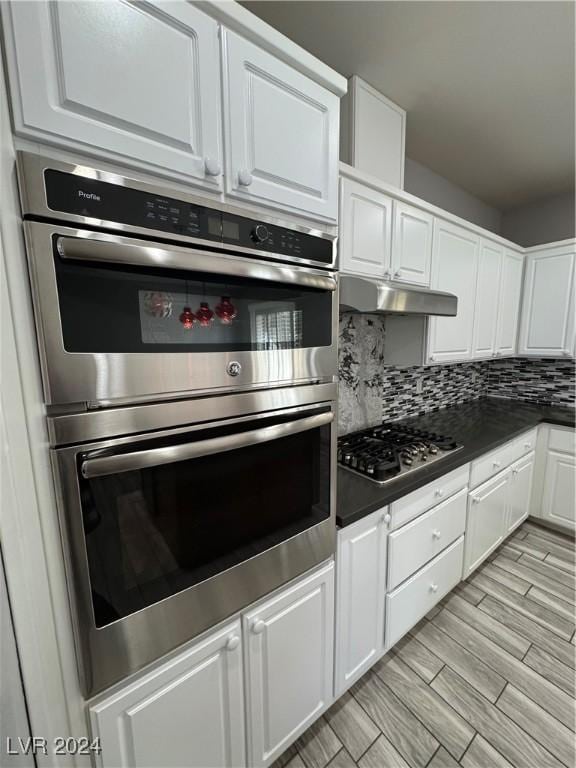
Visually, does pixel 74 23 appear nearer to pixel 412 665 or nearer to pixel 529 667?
pixel 412 665

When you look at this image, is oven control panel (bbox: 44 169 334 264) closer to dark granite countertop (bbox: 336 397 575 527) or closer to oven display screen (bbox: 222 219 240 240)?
oven display screen (bbox: 222 219 240 240)

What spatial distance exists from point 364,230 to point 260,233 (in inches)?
30.3

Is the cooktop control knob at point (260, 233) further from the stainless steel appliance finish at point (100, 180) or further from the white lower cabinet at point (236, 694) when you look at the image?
the white lower cabinet at point (236, 694)

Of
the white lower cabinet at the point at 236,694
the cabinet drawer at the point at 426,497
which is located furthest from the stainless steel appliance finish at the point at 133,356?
the cabinet drawer at the point at 426,497

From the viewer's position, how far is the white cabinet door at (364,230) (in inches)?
52.7

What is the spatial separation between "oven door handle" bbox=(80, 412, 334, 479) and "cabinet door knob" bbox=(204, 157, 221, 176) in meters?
0.63

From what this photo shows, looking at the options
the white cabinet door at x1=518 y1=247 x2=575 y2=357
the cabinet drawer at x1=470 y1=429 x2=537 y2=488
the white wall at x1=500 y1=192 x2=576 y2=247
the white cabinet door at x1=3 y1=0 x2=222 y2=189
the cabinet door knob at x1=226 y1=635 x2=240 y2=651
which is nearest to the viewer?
the white cabinet door at x1=3 y1=0 x2=222 y2=189

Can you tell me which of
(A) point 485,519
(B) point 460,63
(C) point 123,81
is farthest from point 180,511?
(B) point 460,63

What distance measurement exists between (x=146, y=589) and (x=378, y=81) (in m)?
2.20

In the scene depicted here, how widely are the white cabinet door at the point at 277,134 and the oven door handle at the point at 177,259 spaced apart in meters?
0.19

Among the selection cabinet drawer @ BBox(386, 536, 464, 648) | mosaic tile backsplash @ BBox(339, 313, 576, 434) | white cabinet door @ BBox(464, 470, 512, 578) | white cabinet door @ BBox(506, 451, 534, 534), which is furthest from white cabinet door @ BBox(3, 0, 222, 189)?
white cabinet door @ BBox(506, 451, 534, 534)

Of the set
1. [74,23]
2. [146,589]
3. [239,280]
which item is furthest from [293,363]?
[74,23]

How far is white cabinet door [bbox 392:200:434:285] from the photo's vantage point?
5.19ft

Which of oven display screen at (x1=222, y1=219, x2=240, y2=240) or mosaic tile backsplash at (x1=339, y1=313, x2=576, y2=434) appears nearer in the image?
oven display screen at (x1=222, y1=219, x2=240, y2=240)
